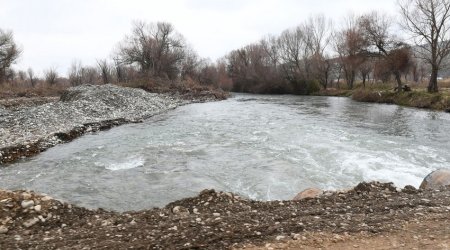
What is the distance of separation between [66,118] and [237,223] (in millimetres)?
18864

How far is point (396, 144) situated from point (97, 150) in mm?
13121

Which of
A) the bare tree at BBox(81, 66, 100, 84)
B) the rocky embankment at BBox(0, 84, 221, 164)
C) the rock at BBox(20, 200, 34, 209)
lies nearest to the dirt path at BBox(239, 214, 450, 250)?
the rock at BBox(20, 200, 34, 209)

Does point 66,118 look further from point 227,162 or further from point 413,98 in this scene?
point 413,98

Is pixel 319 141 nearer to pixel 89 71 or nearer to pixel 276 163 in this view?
pixel 276 163

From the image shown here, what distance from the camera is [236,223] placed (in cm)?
587

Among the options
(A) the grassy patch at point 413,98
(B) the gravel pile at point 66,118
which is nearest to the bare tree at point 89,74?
(B) the gravel pile at point 66,118

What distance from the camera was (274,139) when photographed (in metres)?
17.0

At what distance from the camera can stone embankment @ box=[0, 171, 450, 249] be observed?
5184mm

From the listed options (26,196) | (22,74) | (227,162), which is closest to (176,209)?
(26,196)

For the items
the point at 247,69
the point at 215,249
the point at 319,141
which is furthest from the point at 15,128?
the point at 247,69

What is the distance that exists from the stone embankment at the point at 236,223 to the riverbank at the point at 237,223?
0.6 inches

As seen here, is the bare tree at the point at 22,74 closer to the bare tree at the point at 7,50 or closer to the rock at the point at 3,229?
the bare tree at the point at 7,50

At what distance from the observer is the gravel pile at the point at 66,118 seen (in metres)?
15.3

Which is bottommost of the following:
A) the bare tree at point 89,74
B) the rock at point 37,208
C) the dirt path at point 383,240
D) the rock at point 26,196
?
the dirt path at point 383,240
